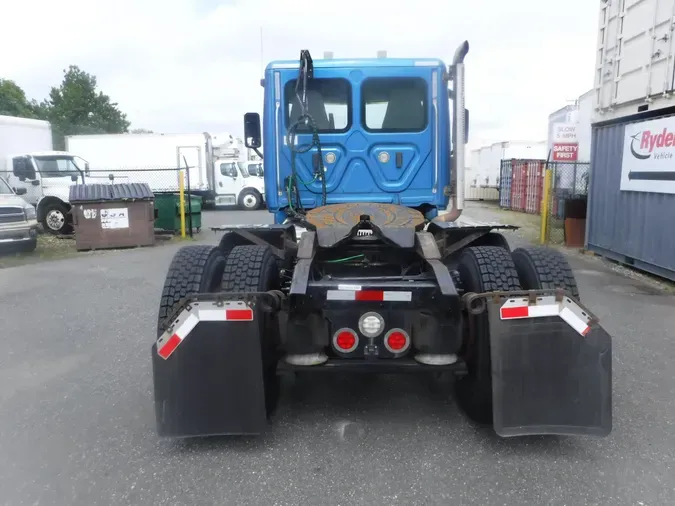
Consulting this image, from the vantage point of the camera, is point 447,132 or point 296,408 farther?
point 447,132

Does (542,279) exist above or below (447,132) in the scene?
below

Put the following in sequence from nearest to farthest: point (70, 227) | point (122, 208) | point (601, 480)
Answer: point (601, 480)
point (122, 208)
point (70, 227)

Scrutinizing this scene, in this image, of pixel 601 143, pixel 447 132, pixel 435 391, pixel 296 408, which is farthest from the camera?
pixel 601 143

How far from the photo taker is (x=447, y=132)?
527cm

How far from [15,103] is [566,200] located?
4900cm

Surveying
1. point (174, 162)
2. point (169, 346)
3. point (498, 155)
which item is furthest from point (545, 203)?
point (498, 155)

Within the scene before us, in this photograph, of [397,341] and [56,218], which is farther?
[56,218]

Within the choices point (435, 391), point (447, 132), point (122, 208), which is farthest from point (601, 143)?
point (122, 208)

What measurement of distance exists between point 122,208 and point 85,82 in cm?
4828

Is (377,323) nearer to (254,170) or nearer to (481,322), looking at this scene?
(481,322)

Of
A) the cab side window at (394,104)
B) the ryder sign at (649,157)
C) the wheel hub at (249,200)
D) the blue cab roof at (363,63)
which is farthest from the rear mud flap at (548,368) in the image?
the wheel hub at (249,200)

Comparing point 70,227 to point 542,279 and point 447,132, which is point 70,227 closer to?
point 447,132

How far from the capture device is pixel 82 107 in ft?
173

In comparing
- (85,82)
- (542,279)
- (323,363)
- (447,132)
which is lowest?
(323,363)
